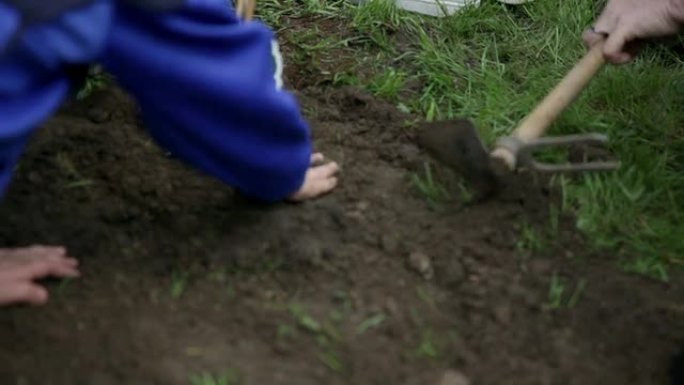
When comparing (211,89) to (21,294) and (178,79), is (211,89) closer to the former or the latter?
(178,79)

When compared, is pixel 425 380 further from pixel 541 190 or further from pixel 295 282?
pixel 541 190

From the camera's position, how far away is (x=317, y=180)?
1.84m

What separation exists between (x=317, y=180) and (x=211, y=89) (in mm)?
433

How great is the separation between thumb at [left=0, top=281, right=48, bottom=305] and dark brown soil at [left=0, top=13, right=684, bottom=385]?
0.02 metres

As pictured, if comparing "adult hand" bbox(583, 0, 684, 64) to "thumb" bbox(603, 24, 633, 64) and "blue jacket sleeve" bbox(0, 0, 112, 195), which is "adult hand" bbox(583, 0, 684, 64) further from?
"blue jacket sleeve" bbox(0, 0, 112, 195)

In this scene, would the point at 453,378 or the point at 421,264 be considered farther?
the point at 421,264

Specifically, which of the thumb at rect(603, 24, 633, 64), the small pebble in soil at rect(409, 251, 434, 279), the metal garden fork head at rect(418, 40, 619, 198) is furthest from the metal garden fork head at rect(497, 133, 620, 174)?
the small pebble in soil at rect(409, 251, 434, 279)

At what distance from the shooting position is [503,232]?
1.77 metres

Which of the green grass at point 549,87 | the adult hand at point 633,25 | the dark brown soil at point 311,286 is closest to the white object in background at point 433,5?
the green grass at point 549,87

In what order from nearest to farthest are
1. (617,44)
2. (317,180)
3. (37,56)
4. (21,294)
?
(37,56) → (21,294) → (317,180) → (617,44)

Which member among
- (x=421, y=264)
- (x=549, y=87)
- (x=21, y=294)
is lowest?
(x=21, y=294)

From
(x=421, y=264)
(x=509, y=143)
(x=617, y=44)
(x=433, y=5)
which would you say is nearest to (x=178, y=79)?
(x=421, y=264)

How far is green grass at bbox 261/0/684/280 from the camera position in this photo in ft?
6.10

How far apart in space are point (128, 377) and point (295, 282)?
315mm
